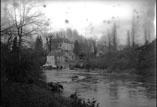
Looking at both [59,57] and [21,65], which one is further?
[59,57]

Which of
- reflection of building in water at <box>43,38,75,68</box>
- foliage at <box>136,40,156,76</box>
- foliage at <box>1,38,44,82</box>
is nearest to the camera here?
foliage at <box>1,38,44,82</box>

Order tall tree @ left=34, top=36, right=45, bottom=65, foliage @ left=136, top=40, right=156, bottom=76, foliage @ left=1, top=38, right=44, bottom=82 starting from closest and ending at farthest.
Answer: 1. foliage @ left=1, top=38, right=44, bottom=82
2. tall tree @ left=34, top=36, right=45, bottom=65
3. foliage @ left=136, top=40, right=156, bottom=76

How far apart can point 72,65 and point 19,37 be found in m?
50.0

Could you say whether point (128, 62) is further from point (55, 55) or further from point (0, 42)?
point (0, 42)

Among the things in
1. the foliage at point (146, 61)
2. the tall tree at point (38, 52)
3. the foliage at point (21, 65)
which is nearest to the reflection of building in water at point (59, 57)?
the foliage at point (146, 61)

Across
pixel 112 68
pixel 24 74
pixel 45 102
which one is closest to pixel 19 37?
pixel 24 74

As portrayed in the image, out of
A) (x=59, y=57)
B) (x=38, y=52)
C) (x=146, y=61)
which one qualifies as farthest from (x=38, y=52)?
(x=59, y=57)

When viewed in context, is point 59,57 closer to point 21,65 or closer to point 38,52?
point 38,52

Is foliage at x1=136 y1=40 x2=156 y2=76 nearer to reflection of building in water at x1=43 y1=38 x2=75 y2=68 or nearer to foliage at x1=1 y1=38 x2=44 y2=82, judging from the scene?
foliage at x1=1 y1=38 x2=44 y2=82

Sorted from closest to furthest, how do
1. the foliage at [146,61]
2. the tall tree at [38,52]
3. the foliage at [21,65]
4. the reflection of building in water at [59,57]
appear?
the foliage at [21,65]
the tall tree at [38,52]
the foliage at [146,61]
the reflection of building in water at [59,57]

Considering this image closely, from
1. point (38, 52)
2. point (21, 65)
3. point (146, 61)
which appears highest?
point (38, 52)

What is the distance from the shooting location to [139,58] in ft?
117

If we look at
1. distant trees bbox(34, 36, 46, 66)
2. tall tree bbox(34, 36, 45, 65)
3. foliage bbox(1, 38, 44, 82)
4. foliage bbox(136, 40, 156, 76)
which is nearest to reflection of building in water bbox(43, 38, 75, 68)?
foliage bbox(136, 40, 156, 76)

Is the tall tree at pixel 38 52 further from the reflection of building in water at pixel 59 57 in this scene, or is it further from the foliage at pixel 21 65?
the reflection of building in water at pixel 59 57
